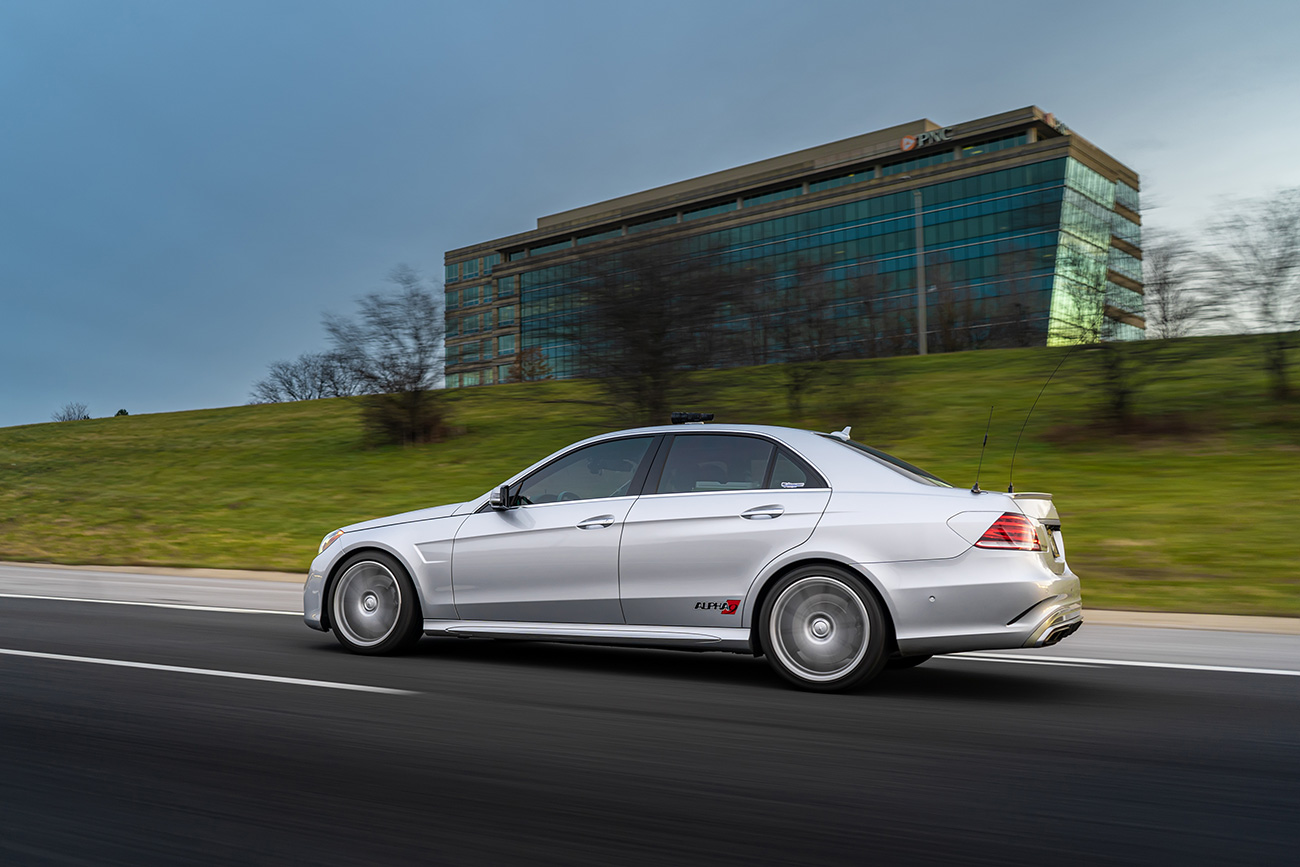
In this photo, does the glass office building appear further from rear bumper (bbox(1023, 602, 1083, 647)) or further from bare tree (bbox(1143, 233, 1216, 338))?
rear bumper (bbox(1023, 602, 1083, 647))

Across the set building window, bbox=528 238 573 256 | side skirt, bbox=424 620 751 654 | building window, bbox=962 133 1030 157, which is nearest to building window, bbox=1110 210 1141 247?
side skirt, bbox=424 620 751 654

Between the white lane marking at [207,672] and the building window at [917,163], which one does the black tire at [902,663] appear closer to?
the white lane marking at [207,672]

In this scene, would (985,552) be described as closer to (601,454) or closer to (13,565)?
(601,454)

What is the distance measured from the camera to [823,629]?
19.3 feet

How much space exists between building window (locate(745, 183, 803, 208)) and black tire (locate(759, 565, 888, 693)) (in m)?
89.1

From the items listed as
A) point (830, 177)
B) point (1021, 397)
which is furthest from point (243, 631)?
point (830, 177)

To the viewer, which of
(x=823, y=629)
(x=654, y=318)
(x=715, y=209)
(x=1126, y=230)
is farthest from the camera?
(x=715, y=209)

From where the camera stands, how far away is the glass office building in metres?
20.4

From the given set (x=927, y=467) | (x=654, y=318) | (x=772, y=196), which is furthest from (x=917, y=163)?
(x=654, y=318)

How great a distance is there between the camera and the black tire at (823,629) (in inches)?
226

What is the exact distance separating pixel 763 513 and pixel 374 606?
2977 mm

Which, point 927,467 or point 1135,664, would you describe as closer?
point 1135,664

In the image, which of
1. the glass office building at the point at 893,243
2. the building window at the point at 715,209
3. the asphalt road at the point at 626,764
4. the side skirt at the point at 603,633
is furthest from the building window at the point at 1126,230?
the building window at the point at 715,209

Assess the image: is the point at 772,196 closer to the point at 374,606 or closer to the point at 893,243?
the point at 893,243
